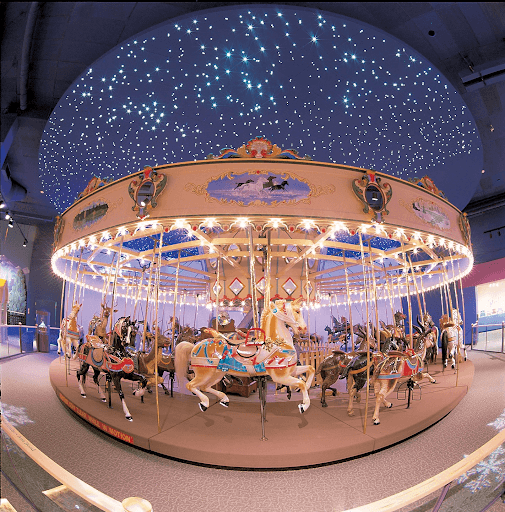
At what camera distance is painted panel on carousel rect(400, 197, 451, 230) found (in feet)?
14.1

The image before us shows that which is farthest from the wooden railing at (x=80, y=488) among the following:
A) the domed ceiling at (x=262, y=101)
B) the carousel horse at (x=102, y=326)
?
the domed ceiling at (x=262, y=101)

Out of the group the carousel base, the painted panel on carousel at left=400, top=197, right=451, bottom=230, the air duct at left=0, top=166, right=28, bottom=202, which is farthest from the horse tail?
the air duct at left=0, top=166, right=28, bottom=202

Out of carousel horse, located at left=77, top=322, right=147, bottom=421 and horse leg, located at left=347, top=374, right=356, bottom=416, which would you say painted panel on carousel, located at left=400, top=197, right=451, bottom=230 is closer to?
horse leg, located at left=347, top=374, right=356, bottom=416

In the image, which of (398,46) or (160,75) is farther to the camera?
(160,75)

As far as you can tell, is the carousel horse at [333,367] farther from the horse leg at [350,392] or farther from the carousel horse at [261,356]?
the carousel horse at [261,356]

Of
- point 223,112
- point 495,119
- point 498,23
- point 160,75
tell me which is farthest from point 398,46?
point 160,75

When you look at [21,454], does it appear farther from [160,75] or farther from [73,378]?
[160,75]

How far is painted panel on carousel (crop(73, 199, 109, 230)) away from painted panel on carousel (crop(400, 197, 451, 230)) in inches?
170

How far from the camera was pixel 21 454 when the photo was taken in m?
1.64

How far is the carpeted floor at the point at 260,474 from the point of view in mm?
2068

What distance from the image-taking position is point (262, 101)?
8711 mm

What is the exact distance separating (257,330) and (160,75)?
7.23 metres

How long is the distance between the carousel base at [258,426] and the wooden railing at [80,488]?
193 centimetres

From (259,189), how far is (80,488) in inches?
123
